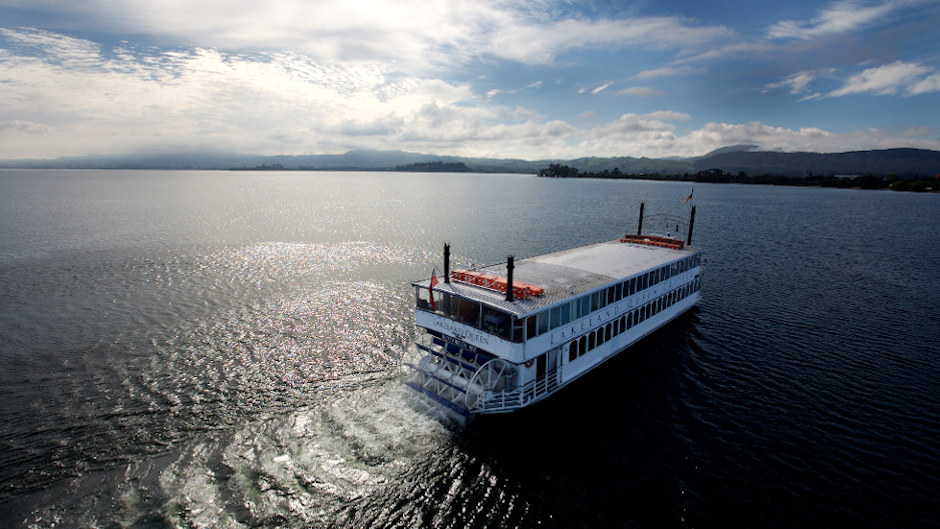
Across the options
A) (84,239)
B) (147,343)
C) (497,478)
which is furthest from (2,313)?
A: (497,478)

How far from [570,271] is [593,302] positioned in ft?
13.7

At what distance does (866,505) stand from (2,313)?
6674cm

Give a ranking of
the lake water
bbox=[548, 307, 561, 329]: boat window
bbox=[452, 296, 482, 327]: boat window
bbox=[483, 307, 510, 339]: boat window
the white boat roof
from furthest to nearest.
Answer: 1. bbox=[452, 296, 482, 327]: boat window
2. the white boat roof
3. bbox=[548, 307, 561, 329]: boat window
4. bbox=[483, 307, 510, 339]: boat window
5. the lake water

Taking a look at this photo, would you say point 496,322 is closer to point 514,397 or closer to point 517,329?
point 517,329

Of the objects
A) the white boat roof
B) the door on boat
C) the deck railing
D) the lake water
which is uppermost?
the white boat roof

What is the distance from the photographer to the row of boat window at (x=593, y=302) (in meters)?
25.0

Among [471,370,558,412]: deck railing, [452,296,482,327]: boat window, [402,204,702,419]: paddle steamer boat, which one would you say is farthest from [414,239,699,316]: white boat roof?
[471,370,558,412]: deck railing

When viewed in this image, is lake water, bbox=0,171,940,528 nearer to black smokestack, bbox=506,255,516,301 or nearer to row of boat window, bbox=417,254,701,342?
row of boat window, bbox=417,254,701,342

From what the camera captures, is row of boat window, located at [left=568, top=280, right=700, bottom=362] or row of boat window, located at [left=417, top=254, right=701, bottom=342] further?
row of boat window, located at [left=568, top=280, right=700, bottom=362]

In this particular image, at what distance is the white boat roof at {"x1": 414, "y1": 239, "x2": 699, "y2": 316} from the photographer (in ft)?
84.8

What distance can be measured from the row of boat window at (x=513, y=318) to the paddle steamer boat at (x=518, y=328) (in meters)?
0.06

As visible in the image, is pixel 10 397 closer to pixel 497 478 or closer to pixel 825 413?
pixel 497 478

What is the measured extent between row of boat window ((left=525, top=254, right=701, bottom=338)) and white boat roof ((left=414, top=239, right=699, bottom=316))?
0.56 meters

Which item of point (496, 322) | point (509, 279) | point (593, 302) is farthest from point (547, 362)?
point (509, 279)
